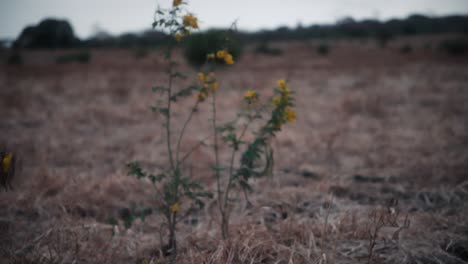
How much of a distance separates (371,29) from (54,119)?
36812 millimetres

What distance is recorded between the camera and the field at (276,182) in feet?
5.67

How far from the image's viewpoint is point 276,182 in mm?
3148

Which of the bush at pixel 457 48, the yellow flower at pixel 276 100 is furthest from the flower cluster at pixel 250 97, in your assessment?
the bush at pixel 457 48

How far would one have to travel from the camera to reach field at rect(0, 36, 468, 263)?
1729 millimetres

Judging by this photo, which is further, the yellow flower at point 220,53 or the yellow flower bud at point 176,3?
the yellow flower at point 220,53

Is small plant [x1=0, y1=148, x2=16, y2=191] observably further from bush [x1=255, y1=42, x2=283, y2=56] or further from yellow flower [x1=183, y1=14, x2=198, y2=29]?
bush [x1=255, y1=42, x2=283, y2=56]

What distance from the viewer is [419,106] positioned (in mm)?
6168

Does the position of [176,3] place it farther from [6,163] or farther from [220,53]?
[6,163]

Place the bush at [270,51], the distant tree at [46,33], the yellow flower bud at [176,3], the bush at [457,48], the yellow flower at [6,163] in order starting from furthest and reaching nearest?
the bush at [270,51] → the bush at [457,48] → the distant tree at [46,33] → the yellow flower bud at [176,3] → the yellow flower at [6,163]

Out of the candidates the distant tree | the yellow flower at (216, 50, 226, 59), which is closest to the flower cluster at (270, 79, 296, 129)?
the yellow flower at (216, 50, 226, 59)

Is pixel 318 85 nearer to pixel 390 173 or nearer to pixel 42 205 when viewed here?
pixel 390 173

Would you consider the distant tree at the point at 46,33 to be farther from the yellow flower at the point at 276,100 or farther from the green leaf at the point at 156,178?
the yellow flower at the point at 276,100

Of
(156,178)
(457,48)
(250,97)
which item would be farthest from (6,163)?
(457,48)

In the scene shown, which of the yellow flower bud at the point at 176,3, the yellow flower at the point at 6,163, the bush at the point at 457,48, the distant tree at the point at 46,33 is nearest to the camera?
the yellow flower at the point at 6,163
